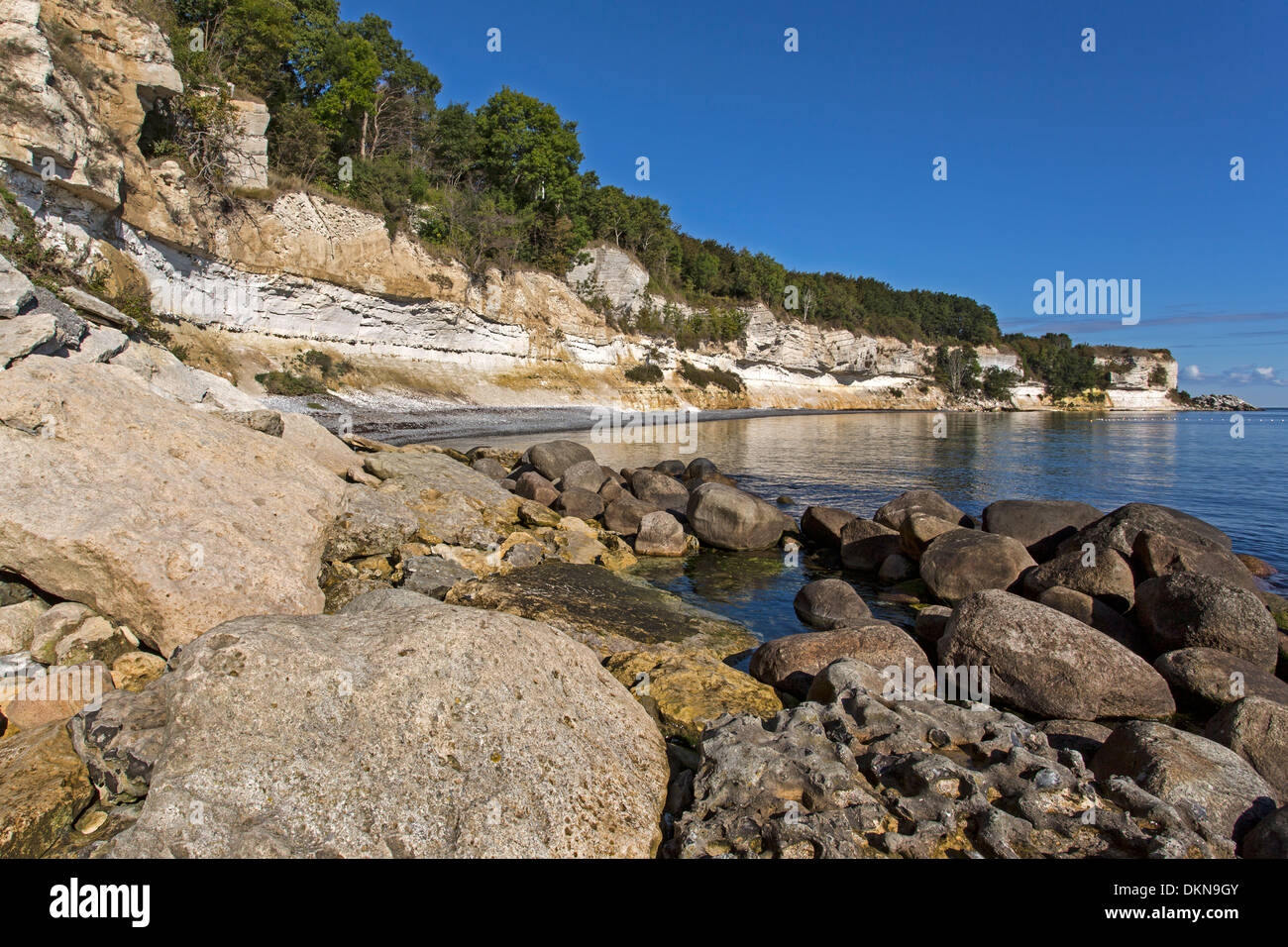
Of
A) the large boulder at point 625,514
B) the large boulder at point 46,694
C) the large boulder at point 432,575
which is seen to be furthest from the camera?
the large boulder at point 625,514

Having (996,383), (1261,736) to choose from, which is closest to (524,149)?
(1261,736)

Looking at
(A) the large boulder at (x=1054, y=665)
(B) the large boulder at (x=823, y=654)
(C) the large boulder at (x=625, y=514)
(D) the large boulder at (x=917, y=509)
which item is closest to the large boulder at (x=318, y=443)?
(C) the large boulder at (x=625, y=514)

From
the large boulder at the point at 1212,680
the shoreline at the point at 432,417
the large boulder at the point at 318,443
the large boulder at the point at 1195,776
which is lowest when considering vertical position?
the large boulder at the point at 1212,680

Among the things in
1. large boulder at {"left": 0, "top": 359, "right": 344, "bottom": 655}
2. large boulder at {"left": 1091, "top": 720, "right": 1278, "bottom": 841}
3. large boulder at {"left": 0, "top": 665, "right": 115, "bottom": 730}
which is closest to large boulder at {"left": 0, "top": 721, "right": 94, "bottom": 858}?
large boulder at {"left": 0, "top": 665, "right": 115, "bottom": 730}

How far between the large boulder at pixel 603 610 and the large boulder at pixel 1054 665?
2821 mm

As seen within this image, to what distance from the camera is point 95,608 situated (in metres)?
5.33

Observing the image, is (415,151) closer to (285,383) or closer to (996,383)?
(285,383)

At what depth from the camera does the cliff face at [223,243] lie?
69.0ft

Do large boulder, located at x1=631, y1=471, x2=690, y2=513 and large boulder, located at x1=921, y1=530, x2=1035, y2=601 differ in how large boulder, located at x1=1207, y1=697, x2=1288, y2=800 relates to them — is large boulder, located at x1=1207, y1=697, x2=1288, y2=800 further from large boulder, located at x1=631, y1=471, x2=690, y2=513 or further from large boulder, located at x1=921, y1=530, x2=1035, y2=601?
large boulder, located at x1=631, y1=471, x2=690, y2=513

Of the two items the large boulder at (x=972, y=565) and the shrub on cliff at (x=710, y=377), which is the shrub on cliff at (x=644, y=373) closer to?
the shrub on cliff at (x=710, y=377)

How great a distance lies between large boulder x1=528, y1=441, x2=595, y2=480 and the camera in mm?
17234

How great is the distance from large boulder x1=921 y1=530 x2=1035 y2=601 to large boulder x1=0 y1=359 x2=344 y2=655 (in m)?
8.85
